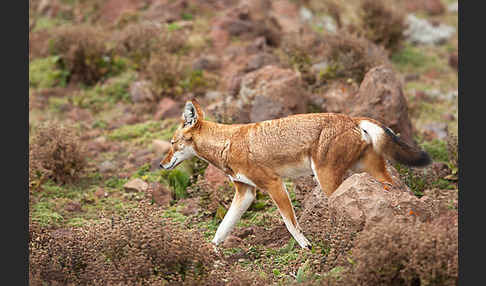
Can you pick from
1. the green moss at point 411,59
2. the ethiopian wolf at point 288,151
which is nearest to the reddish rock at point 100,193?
the ethiopian wolf at point 288,151

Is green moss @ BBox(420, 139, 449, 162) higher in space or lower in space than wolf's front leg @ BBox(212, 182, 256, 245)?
lower

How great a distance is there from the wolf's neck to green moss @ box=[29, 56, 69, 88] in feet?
33.2

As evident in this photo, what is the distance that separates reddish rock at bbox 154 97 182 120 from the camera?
14962 millimetres

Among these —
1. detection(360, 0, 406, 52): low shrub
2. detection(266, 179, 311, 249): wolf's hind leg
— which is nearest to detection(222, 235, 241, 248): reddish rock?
detection(266, 179, 311, 249): wolf's hind leg

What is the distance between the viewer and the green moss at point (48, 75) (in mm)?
17625

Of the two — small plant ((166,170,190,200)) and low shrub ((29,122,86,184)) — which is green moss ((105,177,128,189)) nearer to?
low shrub ((29,122,86,184))

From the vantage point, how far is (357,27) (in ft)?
64.1

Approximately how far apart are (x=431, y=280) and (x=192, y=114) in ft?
13.0

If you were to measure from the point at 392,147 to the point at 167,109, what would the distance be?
843 cm

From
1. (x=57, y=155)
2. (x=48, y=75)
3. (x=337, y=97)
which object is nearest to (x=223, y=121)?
(x=337, y=97)

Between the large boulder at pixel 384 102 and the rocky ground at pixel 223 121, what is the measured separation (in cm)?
3

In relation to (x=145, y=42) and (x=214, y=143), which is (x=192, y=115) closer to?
(x=214, y=143)

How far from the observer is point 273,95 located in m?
12.6

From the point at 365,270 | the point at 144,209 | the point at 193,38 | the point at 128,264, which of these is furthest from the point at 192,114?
the point at 193,38
